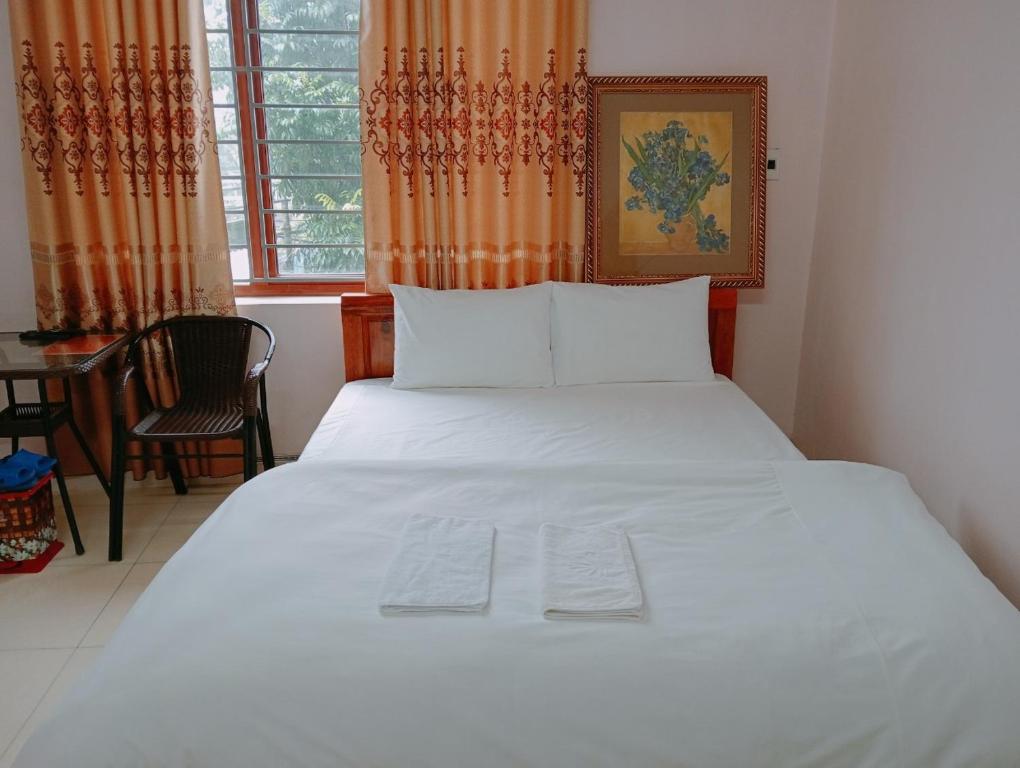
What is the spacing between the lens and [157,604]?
155cm

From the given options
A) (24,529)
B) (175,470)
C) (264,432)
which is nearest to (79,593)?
(24,529)

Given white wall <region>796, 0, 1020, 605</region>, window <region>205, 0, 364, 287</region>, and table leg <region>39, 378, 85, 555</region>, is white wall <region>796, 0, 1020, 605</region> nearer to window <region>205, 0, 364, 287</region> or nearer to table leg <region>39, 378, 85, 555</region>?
window <region>205, 0, 364, 287</region>

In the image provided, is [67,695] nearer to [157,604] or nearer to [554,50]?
[157,604]

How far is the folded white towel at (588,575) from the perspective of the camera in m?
1.47

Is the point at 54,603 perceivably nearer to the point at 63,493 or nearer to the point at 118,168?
the point at 63,493

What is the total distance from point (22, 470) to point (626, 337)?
2.14 m

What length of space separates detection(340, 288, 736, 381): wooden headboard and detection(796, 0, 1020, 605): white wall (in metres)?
0.37

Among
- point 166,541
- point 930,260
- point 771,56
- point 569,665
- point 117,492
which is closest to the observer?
point 569,665

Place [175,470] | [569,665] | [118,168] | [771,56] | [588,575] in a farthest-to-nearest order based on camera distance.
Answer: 1. [175,470]
2. [771,56]
3. [118,168]
4. [588,575]
5. [569,665]

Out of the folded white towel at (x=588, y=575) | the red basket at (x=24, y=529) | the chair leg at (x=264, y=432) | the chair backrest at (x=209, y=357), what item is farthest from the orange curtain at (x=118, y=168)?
the folded white towel at (x=588, y=575)

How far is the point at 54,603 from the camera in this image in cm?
250

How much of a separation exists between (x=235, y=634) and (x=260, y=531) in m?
0.38

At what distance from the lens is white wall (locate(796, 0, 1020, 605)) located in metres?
2.01

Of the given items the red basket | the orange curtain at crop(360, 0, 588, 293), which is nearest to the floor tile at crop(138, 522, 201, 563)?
the red basket
